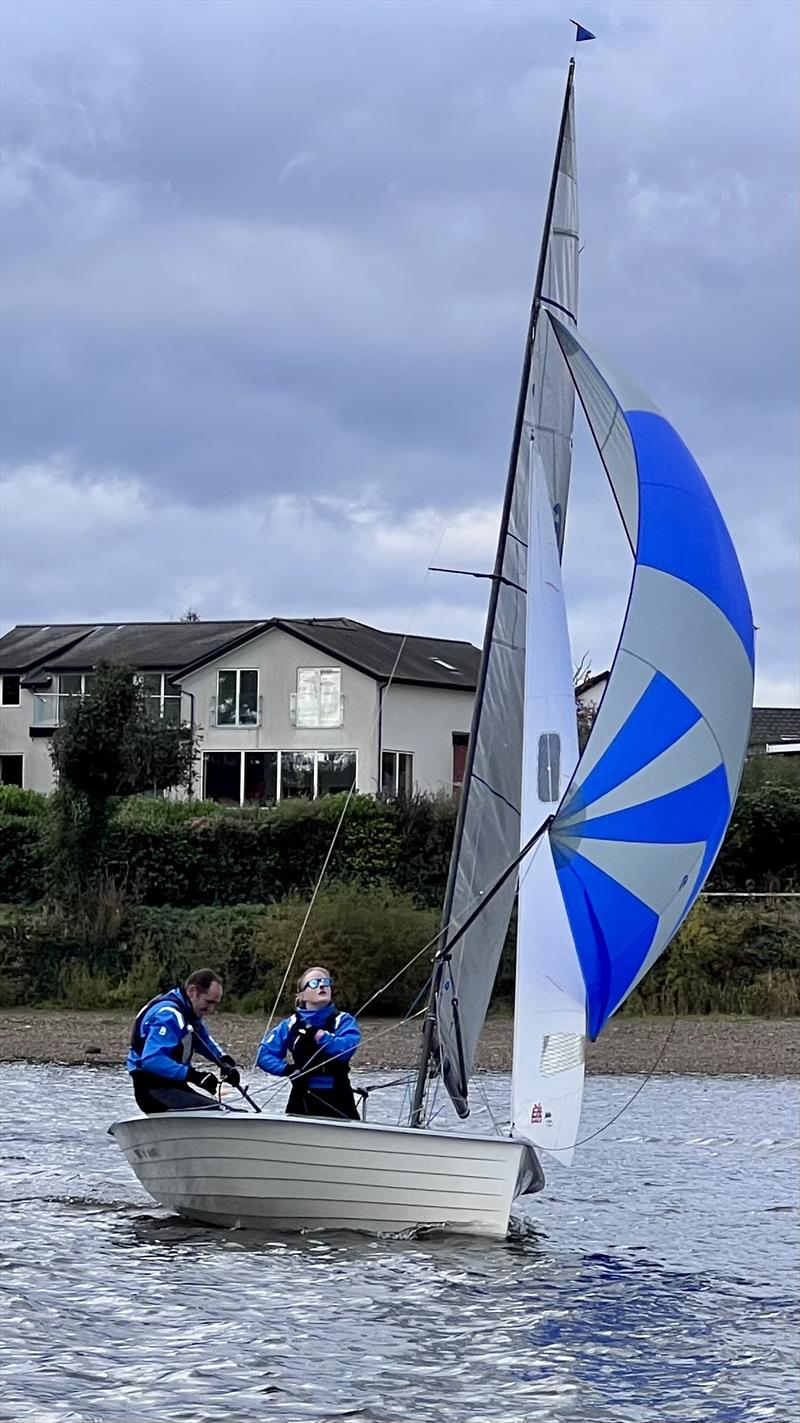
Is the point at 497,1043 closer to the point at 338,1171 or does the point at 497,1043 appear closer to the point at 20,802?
the point at 338,1171

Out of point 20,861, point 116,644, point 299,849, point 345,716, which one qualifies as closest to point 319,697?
point 345,716

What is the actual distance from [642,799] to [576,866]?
0.62 meters

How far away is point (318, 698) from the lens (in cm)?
5903

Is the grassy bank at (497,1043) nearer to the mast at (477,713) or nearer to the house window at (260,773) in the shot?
the mast at (477,713)

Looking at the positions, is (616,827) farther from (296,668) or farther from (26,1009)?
(296,668)

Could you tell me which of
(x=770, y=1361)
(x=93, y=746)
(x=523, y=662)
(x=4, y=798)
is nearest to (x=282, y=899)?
(x=93, y=746)

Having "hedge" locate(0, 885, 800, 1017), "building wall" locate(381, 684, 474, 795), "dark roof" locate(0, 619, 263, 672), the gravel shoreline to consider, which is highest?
"dark roof" locate(0, 619, 263, 672)

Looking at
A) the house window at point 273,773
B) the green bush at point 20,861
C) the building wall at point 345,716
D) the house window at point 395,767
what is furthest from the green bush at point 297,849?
the house window at point 273,773

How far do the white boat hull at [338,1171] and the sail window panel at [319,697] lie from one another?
4489 centimetres

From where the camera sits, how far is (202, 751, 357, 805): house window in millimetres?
58500

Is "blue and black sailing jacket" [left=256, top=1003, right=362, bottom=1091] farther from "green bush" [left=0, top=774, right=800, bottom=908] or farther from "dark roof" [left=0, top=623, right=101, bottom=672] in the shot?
"dark roof" [left=0, top=623, right=101, bottom=672]

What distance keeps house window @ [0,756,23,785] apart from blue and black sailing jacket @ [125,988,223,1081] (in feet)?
167

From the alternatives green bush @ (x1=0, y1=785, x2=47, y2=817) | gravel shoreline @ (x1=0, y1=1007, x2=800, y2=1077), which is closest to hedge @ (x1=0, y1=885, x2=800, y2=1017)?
gravel shoreline @ (x1=0, y1=1007, x2=800, y2=1077)

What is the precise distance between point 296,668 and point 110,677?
24.3 m
